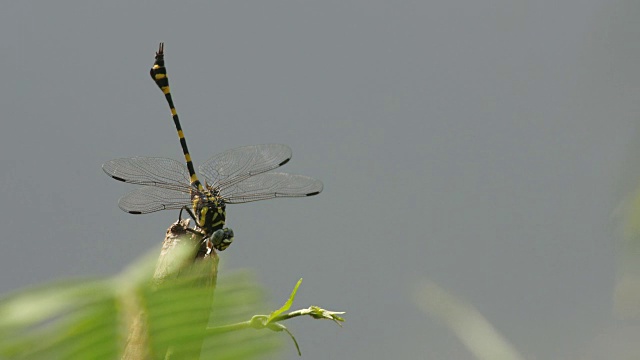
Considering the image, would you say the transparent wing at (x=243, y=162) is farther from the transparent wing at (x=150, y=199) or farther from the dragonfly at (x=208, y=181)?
the transparent wing at (x=150, y=199)

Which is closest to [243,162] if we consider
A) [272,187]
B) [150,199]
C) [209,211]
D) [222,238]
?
[272,187]

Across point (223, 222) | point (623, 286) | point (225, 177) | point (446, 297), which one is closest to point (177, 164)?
point (225, 177)

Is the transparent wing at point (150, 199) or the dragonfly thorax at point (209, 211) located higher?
the dragonfly thorax at point (209, 211)

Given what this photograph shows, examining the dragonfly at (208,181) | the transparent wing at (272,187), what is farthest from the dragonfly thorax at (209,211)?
the transparent wing at (272,187)

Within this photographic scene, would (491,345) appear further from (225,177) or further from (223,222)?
(225,177)

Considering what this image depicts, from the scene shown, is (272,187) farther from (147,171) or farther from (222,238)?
(222,238)
